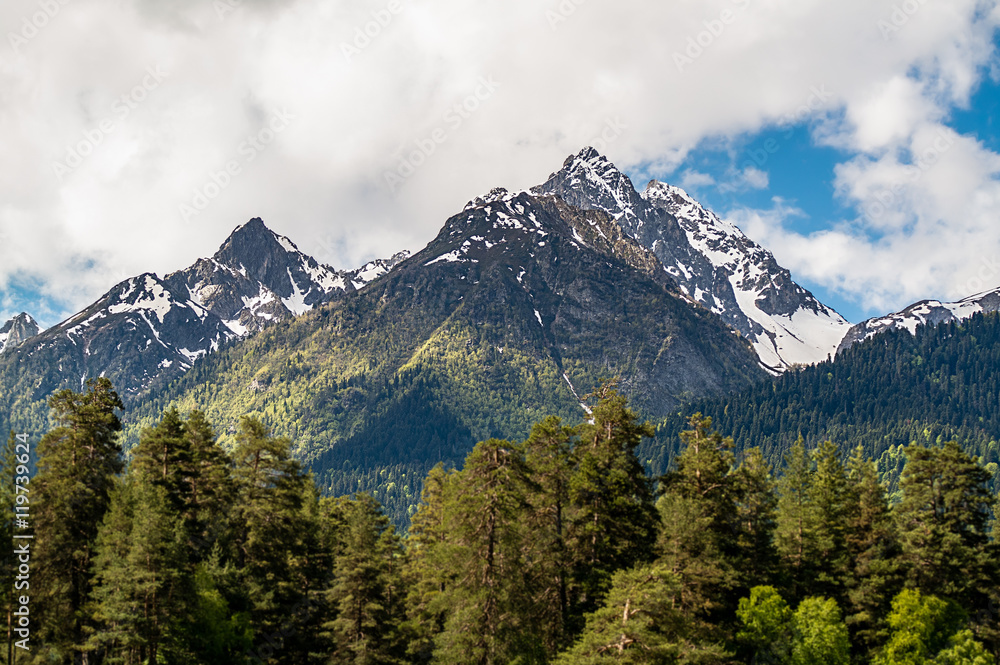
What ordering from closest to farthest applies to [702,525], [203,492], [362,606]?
[702,525] < [203,492] < [362,606]

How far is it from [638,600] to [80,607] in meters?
37.6

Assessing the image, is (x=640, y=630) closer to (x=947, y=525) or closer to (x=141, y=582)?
(x=141, y=582)

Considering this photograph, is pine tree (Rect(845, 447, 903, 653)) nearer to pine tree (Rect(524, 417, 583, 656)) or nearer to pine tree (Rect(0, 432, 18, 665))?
pine tree (Rect(524, 417, 583, 656))

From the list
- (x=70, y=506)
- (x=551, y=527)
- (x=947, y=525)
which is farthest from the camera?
(x=947, y=525)

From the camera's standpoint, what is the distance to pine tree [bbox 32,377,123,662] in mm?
51281

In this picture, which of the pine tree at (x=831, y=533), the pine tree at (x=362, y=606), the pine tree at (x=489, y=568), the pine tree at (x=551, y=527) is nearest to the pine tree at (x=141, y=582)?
the pine tree at (x=362, y=606)

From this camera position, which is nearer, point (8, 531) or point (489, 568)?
point (489, 568)

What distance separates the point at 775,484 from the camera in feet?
228

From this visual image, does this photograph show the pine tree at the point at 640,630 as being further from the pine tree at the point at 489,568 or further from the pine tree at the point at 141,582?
the pine tree at the point at 141,582

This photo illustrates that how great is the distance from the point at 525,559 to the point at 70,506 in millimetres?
31318

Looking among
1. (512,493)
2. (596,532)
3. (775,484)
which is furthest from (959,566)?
(512,493)

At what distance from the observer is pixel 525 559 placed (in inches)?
2012

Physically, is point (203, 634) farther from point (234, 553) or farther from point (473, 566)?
point (473, 566)

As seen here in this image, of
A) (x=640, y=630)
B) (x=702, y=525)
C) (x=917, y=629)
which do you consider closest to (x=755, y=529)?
(x=702, y=525)
